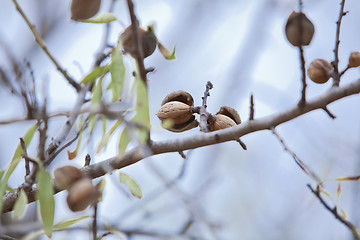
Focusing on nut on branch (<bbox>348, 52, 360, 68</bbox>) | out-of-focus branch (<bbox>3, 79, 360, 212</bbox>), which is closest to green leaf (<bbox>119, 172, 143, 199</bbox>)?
out-of-focus branch (<bbox>3, 79, 360, 212</bbox>)

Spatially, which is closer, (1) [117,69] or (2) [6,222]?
(1) [117,69]

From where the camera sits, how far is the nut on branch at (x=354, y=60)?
2.45 feet

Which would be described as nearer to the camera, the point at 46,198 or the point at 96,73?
the point at 46,198

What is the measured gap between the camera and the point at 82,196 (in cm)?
62

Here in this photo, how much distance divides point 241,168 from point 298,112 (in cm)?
311

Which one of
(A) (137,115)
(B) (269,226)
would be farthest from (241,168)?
(A) (137,115)

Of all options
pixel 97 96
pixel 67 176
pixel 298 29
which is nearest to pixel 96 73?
pixel 97 96

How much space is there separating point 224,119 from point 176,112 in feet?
0.29

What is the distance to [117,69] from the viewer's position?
70cm

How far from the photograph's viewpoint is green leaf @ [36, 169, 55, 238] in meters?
0.65

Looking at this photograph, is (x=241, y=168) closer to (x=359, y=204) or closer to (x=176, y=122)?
(x=359, y=204)

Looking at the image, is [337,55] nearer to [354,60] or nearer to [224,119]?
[354,60]

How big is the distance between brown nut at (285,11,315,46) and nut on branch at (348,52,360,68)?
87 mm

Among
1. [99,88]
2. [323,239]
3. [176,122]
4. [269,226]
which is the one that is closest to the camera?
[99,88]
